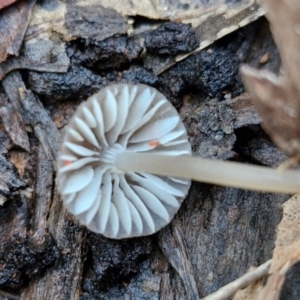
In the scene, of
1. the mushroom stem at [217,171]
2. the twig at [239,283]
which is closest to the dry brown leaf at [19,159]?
the mushroom stem at [217,171]

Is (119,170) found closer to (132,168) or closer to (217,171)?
(132,168)

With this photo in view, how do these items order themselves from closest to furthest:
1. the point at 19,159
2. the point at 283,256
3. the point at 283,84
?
the point at 283,84
the point at 283,256
the point at 19,159

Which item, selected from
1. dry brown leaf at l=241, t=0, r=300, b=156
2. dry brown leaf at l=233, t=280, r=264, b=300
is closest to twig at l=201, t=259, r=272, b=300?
dry brown leaf at l=233, t=280, r=264, b=300

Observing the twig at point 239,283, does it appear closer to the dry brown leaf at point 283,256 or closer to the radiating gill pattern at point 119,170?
the dry brown leaf at point 283,256

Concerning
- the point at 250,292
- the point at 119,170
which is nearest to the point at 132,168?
the point at 119,170

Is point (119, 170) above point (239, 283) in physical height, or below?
above

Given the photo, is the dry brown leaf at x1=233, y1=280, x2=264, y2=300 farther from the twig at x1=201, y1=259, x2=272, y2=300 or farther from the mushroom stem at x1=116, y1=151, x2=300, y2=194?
the mushroom stem at x1=116, y1=151, x2=300, y2=194

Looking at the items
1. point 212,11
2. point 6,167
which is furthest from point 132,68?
point 6,167

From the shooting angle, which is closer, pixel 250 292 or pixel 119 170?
pixel 250 292
